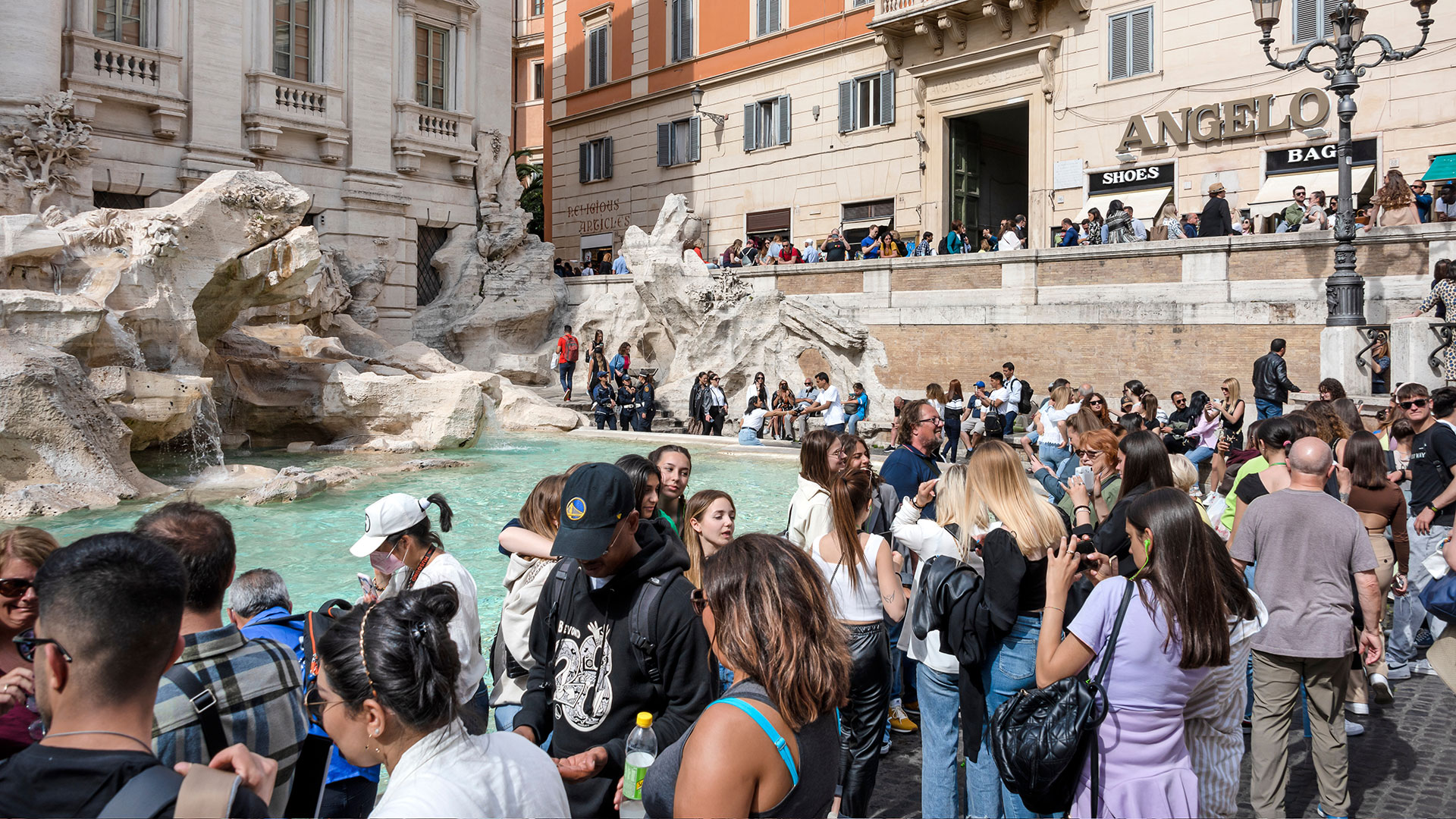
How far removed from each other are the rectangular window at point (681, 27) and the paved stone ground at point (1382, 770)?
26.7 metres

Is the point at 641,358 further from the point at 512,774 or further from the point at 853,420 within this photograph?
the point at 512,774

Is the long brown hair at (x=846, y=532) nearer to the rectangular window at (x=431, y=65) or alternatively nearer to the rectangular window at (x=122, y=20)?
the rectangular window at (x=122, y=20)

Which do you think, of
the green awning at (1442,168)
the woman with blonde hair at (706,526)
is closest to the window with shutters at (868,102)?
the green awning at (1442,168)

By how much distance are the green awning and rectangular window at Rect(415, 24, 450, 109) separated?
64.8 feet

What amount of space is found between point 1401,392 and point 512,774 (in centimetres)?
603

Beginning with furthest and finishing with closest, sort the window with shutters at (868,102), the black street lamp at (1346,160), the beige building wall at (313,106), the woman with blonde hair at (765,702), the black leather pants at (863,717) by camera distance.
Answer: the window with shutters at (868,102)
the beige building wall at (313,106)
the black street lamp at (1346,160)
the black leather pants at (863,717)
the woman with blonde hair at (765,702)

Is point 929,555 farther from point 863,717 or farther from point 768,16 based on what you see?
point 768,16

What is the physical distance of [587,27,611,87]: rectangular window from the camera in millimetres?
31750

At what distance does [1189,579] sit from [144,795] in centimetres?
258

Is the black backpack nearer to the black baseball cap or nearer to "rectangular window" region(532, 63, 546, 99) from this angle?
the black baseball cap

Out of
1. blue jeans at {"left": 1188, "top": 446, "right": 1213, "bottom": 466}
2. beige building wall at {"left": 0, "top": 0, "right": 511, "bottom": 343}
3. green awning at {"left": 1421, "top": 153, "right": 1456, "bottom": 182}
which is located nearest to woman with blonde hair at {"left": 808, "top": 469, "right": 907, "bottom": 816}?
blue jeans at {"left": 1188, "top": 446, "right": 1213, "bottom": 466}

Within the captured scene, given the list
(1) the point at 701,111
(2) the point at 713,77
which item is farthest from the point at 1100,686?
(2) the point at 713,77

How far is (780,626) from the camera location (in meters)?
2.35

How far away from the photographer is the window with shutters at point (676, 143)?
1141 inches
